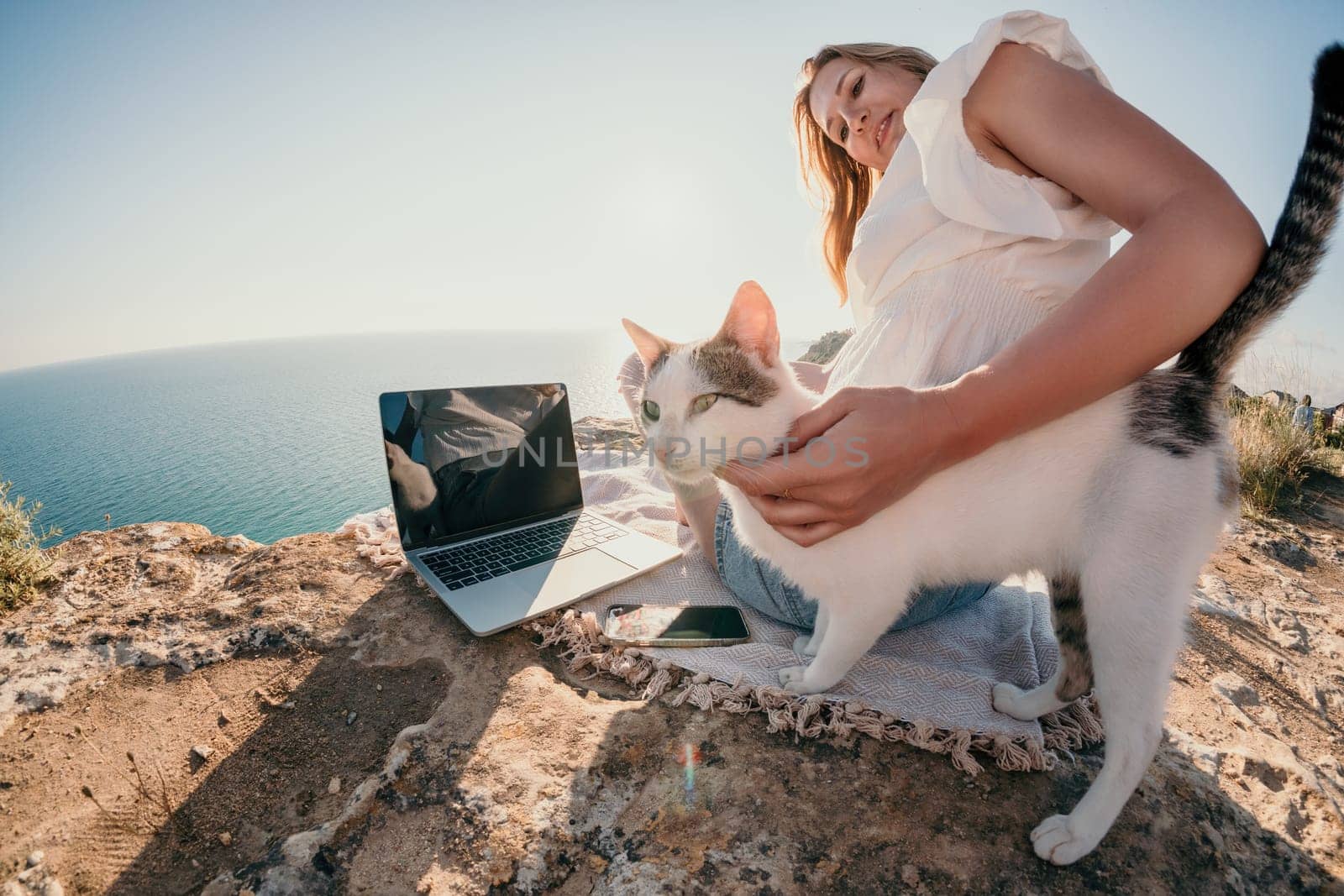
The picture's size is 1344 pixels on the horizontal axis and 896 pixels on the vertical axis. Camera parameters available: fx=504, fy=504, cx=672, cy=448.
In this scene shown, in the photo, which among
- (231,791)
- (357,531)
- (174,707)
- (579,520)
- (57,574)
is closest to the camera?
(231,791)

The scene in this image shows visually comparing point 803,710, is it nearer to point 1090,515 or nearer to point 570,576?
point 1090,515

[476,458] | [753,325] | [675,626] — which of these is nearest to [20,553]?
[476,458]

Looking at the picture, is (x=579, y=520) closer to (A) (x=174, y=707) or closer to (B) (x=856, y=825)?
(A) (x=174, y=707)

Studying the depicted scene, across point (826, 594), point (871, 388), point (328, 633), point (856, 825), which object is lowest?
point (856, 825)

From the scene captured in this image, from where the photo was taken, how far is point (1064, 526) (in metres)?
1.07

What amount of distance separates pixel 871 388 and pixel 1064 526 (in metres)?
0.51

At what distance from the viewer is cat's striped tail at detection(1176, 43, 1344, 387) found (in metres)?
0.99

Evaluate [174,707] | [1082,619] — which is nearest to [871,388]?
[1082,619]

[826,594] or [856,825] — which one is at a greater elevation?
[826,594]

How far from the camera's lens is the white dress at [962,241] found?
3.77 feet

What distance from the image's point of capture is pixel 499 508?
82.2 inches

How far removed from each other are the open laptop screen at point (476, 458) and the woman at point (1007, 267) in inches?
46.1

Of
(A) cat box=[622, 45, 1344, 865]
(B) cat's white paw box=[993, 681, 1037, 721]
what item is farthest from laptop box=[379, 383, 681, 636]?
(B) cat's white paw box=[993, 681, 1037, 721]

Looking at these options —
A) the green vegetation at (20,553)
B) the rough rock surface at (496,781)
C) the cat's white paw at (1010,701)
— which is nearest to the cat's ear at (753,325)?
the rough rock surface at (496,781)
